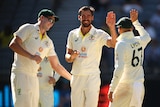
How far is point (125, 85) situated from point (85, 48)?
0.94 metres

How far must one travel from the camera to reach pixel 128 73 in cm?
1188

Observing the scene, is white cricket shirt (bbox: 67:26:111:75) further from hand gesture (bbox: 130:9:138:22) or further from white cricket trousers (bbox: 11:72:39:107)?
white cricket trousers (bbox: 11:72:39:107)

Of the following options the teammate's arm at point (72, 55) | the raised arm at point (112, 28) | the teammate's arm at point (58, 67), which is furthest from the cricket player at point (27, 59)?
the raised arm at point (112, 28)

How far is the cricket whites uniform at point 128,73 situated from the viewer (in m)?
11.7

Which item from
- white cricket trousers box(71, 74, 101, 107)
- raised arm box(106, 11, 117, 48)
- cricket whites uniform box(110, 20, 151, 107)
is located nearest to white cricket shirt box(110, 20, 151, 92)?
cricket whites uniform box(110, 20, 151, 107)

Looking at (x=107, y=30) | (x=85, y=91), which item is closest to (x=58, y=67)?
(x=85, y=91)

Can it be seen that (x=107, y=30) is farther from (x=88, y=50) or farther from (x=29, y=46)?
(x=29, y=46)

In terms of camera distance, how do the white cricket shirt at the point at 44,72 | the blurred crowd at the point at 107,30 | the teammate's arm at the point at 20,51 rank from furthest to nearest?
the blurred crowd at the point at 107,30 → the white cricket shirt at the point at 44,72 → the teammate's arm at the point at 20,51

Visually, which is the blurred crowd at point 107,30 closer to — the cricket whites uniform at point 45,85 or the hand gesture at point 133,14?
the cricket whites uniform at point 45,85

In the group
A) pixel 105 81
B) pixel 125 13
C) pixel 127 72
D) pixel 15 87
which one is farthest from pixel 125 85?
pixel 125 13

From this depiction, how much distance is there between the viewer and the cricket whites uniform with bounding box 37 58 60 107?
13.3m

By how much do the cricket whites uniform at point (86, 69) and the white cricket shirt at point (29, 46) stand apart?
605mm

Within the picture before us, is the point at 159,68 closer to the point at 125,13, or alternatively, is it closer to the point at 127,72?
the point at 125,13

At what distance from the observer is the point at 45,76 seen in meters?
13.5
